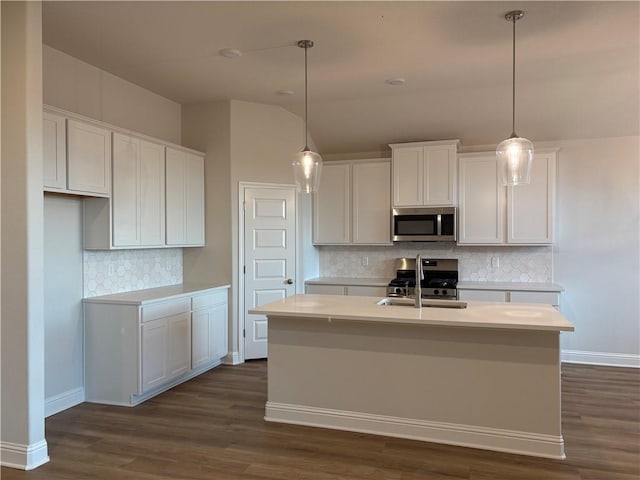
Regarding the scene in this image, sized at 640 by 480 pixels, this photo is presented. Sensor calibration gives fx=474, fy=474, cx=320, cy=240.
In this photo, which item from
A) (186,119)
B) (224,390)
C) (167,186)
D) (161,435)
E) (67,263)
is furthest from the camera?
(186,119)

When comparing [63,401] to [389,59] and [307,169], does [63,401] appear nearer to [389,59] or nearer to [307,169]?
[307,169]

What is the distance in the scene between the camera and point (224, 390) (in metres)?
4.36

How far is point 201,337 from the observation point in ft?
15.7

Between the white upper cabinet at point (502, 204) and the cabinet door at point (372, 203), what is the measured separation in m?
0.87

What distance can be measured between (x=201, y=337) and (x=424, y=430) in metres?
2.44

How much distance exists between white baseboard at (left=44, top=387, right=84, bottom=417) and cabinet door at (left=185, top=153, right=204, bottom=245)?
1735mm

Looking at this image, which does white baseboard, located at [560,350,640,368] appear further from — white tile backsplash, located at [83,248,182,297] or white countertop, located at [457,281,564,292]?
white tile backsplash, located at [83,248,182,297]

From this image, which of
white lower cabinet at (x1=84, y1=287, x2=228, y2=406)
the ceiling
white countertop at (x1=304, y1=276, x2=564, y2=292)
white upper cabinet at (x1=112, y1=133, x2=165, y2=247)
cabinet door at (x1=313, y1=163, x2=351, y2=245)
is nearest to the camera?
the ceiling

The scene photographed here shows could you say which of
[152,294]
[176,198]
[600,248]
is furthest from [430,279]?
[152,294]

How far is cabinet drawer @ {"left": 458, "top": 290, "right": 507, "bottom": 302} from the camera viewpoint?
5.18 metres

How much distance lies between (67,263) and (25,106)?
4.81 ft

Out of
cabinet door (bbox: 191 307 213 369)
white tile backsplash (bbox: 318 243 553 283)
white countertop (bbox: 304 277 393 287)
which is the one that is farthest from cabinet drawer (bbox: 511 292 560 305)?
cabinet door (bbox: 191 307 213 369)

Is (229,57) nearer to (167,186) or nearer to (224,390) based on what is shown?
(167,186)

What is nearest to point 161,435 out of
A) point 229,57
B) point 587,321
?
point 229,57
